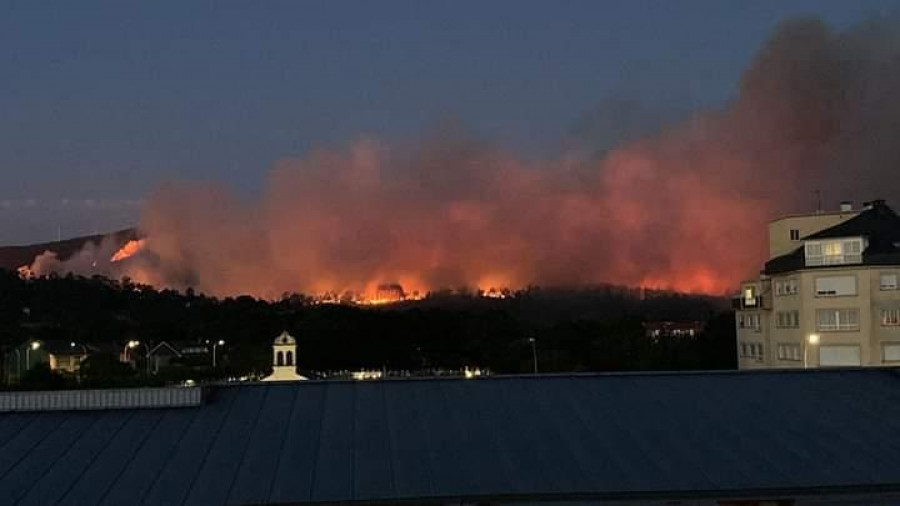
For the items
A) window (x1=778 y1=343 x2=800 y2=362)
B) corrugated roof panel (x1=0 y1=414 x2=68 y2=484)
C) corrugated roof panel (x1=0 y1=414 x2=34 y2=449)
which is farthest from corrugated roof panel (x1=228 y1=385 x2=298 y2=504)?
window (x1=778 y1=343 x2=800 y2=362)

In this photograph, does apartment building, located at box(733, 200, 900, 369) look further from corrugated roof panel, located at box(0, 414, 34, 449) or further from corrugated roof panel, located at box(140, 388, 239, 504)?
corrugated roof panel, located at box(0, 414, 34, 449)

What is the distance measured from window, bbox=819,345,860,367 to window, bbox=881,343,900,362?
1.64 metres

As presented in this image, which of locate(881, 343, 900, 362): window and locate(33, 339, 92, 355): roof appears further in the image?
locate(33, 339, 92, 355): roof

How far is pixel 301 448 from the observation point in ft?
67.1

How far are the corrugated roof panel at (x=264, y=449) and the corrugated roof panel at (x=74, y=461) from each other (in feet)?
10.3

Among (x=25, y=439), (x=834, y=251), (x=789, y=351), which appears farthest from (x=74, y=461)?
(x=789, y=351)

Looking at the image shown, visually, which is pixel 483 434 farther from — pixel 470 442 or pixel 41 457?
pixel 41 457

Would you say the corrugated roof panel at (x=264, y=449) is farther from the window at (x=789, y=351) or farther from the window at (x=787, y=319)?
the window at (x=789, y=351)

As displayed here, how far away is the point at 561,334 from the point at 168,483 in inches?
4382

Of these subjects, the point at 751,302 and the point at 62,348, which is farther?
the point at 62,348

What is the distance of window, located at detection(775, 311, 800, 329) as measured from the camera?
67812 mm

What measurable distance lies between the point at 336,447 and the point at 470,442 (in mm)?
2885

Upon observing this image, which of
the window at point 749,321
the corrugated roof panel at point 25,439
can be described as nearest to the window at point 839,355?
the window at point 749,321

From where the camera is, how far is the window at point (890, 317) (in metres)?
62.9
